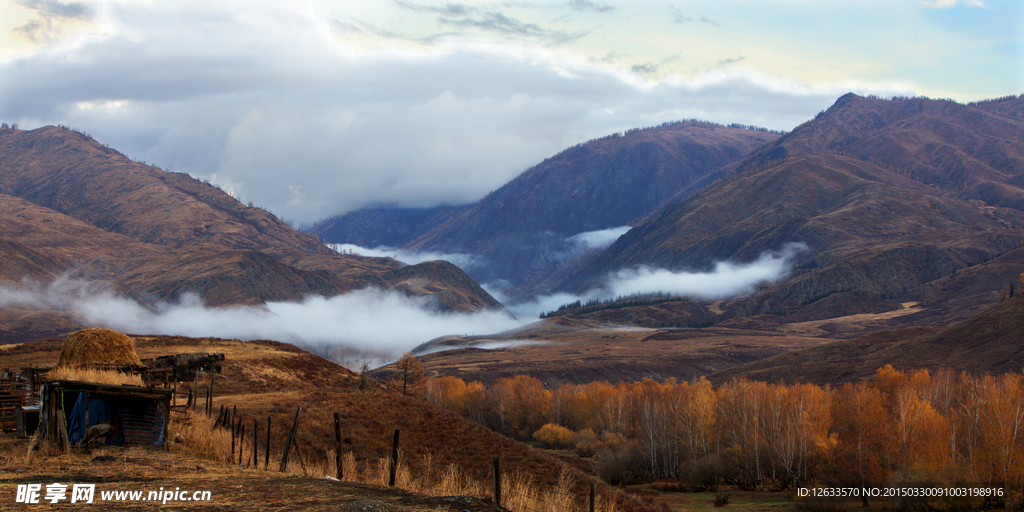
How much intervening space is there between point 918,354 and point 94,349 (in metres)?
159

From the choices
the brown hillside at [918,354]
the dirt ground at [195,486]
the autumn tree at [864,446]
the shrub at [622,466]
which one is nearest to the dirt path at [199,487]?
the dirt ground at [195,486]

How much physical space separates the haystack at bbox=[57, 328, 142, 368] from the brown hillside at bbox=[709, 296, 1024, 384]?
425 ft

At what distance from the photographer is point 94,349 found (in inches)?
1256

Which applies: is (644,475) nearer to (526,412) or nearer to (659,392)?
(659,392)

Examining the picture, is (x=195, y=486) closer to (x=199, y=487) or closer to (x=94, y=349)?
(x=199, y=487)

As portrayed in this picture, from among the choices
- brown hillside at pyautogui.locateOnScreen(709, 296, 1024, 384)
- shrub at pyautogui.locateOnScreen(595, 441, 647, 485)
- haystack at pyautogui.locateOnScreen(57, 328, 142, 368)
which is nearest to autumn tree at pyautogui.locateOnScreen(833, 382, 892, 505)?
shrub at pyautogui.locateOnScreen(595, 441, 647, 485)

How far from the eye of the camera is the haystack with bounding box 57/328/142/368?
104 feet

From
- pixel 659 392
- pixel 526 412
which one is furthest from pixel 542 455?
pixel 526 412

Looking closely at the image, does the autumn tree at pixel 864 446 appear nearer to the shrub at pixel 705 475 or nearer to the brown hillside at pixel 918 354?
the shrub at pixel 705 475

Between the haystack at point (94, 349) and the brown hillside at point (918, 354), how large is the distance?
425 feet

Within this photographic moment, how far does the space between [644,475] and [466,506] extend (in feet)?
219

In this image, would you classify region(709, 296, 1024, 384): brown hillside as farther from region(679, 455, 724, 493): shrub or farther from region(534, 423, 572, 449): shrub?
region(679, 455, 724, 493): shrub

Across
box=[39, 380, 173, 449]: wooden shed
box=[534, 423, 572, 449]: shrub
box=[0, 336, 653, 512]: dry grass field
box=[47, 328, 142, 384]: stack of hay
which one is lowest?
box=[534, 423, 572, 449]: shrub

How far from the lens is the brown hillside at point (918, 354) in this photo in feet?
421
